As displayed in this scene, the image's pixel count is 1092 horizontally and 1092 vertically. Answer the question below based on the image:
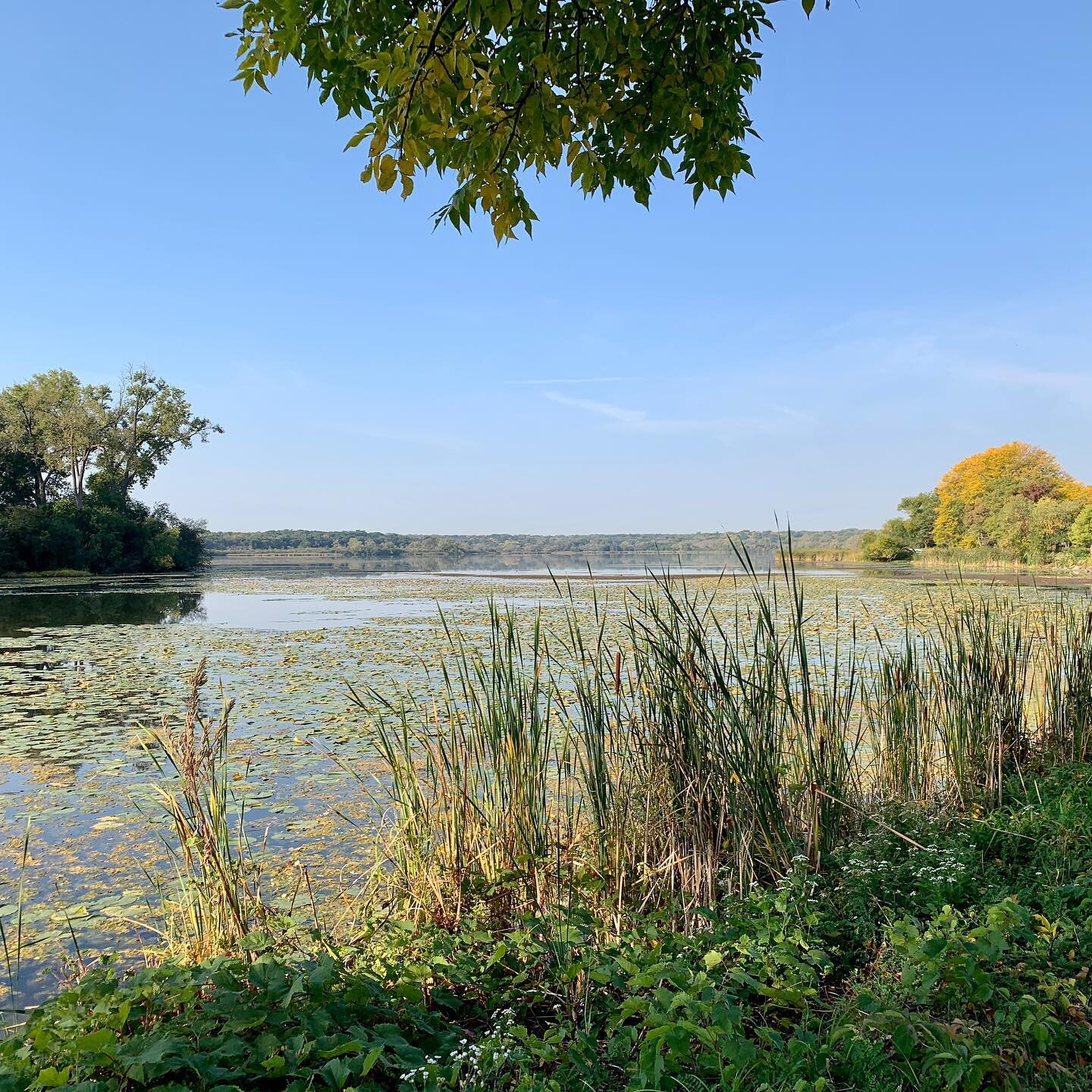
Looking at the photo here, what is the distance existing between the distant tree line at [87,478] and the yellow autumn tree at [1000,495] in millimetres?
40642

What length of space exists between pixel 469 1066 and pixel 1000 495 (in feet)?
154

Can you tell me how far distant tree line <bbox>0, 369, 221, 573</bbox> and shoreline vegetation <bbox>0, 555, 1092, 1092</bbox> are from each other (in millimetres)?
32338

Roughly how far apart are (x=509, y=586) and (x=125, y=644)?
53.9ft

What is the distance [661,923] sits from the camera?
9.00 feet

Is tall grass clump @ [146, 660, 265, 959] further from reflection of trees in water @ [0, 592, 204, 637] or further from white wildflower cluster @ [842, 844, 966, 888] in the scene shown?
reflection of trees in water @ [0, 592, 204, 637]

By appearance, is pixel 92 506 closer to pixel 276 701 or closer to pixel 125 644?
pixel 125 644

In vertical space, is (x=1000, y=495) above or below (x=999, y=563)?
above

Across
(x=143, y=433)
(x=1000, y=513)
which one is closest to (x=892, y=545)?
(x=1000, y=513)

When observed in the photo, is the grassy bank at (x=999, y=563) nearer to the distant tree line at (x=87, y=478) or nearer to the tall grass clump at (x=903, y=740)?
the tall grass clump at (x=903, y=740)

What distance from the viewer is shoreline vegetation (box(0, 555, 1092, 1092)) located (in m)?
1.66

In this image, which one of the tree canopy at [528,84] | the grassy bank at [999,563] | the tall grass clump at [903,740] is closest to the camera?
the tree canopy at [528,84]

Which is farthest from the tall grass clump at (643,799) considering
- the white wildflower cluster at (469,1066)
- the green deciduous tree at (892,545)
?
the green deciduous tree at (892,545)

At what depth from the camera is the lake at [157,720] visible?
3.81 metres

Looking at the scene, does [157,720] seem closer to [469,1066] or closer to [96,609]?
[469,1066]
